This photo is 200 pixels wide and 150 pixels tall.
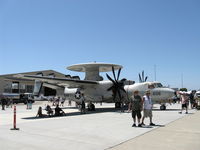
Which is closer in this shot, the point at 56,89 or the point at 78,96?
the point at 78,96

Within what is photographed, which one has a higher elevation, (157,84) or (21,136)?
(157,84)

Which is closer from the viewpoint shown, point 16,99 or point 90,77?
point 90,77

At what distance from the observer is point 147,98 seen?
11.9 m

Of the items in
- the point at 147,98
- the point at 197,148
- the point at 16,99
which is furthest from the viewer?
the point at 16,99

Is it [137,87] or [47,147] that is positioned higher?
[137,87]

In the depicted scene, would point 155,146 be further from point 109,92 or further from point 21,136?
point 109,92

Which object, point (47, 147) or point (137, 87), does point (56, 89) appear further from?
point (47, 147)

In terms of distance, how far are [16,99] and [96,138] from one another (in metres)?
49.1

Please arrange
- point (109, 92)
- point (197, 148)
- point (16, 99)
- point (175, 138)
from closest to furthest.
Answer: point (197, 148)
point (175, 138)
point (109, 92)
point (16, 99)

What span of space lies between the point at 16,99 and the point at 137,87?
126 ft

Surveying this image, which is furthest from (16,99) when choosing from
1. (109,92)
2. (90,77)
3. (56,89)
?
(109,92)

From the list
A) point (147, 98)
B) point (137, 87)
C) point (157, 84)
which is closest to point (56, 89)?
point (137, 87)

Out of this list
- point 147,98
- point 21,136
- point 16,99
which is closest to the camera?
point 21,136

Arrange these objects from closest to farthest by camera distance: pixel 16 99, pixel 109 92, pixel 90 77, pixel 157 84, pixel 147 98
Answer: pixel 147 98 → pixel 157 84 → pixel 109 92 → pixel 90 77 → pixel 16 99
